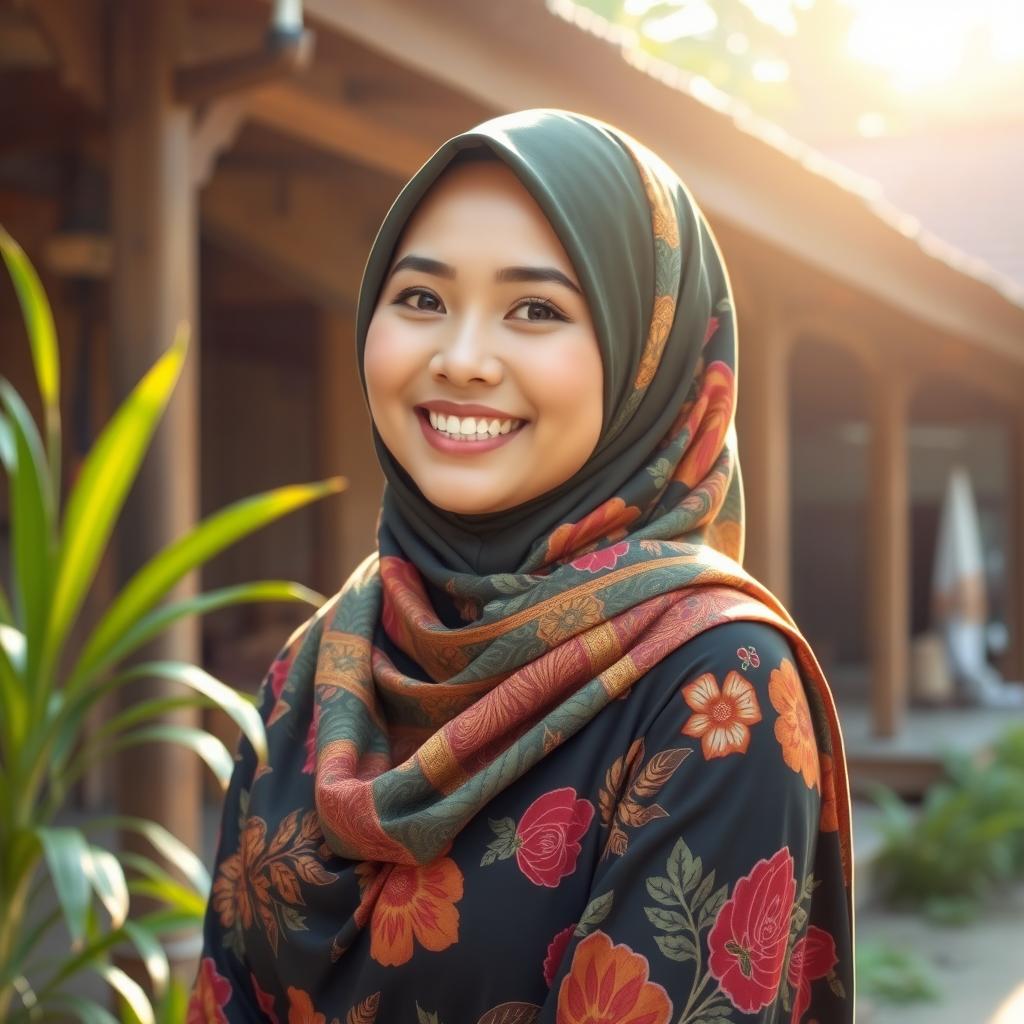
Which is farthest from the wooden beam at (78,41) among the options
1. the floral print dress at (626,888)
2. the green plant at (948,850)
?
the green plant at (948,850)

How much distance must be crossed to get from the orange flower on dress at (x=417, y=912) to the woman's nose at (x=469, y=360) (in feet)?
1.33

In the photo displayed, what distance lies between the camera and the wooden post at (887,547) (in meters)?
8.19

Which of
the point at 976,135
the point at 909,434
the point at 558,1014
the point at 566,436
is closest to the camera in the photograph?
the point at 558,1014

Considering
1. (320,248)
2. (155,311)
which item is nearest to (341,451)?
(320,248)

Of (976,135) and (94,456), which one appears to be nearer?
(94,456)

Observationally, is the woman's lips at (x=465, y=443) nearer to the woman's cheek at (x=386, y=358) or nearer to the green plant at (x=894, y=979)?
the woman's cheek at (x=386, y=358)

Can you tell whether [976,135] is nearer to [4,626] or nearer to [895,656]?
[895,656]

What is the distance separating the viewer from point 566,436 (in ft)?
4.45

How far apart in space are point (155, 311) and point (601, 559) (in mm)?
2209

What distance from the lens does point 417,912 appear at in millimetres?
1309

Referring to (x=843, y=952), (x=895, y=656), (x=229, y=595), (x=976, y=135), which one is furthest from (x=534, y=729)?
(x=976, y=135)

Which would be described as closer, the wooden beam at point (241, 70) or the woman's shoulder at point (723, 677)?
the woman's shoulder at point (723, 677)

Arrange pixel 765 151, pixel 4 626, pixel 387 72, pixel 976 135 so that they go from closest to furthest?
pixel 4 626 → pixel 387 72 → pixel 765 151 → pixel 976 135

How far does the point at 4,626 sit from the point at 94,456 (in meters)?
0.31
